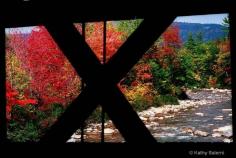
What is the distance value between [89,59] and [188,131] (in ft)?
46.2

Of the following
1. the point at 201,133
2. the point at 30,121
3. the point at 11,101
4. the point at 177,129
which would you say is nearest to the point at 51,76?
the point at 30,121

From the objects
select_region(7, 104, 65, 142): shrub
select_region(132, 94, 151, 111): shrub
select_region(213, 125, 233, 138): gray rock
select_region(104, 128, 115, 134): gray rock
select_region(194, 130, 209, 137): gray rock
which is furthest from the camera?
select_region(132, 94, 151, 111): shrub

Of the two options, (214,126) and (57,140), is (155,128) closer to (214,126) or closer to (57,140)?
(214,126)

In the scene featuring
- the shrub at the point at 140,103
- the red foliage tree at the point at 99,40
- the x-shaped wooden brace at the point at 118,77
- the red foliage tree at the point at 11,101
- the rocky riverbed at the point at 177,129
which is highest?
the red foliage tree at the point at 99,40

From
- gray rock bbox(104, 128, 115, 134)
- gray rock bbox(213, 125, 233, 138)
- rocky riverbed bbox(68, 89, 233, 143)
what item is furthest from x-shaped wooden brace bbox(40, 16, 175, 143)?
gray rock bbox(104, 128, 115, 134)

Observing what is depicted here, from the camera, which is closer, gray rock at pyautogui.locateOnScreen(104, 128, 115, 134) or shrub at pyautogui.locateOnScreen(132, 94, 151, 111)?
gray rock at pyautogui.locateOnScreen(104, 128, 115, 134)

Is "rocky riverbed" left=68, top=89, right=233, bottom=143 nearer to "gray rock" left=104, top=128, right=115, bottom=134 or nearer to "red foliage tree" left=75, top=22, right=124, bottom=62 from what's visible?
"gray rock" left=104, top=128, right=115, bottom=134

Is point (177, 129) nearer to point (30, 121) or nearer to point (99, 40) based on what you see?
point (99, 40)

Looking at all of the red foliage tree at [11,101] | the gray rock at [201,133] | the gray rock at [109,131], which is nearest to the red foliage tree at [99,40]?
the gray rock at [109,131]

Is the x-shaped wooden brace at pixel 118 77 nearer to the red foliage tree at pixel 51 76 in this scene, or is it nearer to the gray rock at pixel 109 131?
the gray rock at pixel 109 131

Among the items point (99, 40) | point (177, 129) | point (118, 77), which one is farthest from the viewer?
point (99, 40)

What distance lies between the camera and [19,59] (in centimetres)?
1773

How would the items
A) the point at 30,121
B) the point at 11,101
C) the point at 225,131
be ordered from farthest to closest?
the point at 30,121
the point at 225,131
the point at 11,101

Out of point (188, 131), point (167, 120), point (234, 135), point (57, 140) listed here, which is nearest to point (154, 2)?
point (234, 135)
